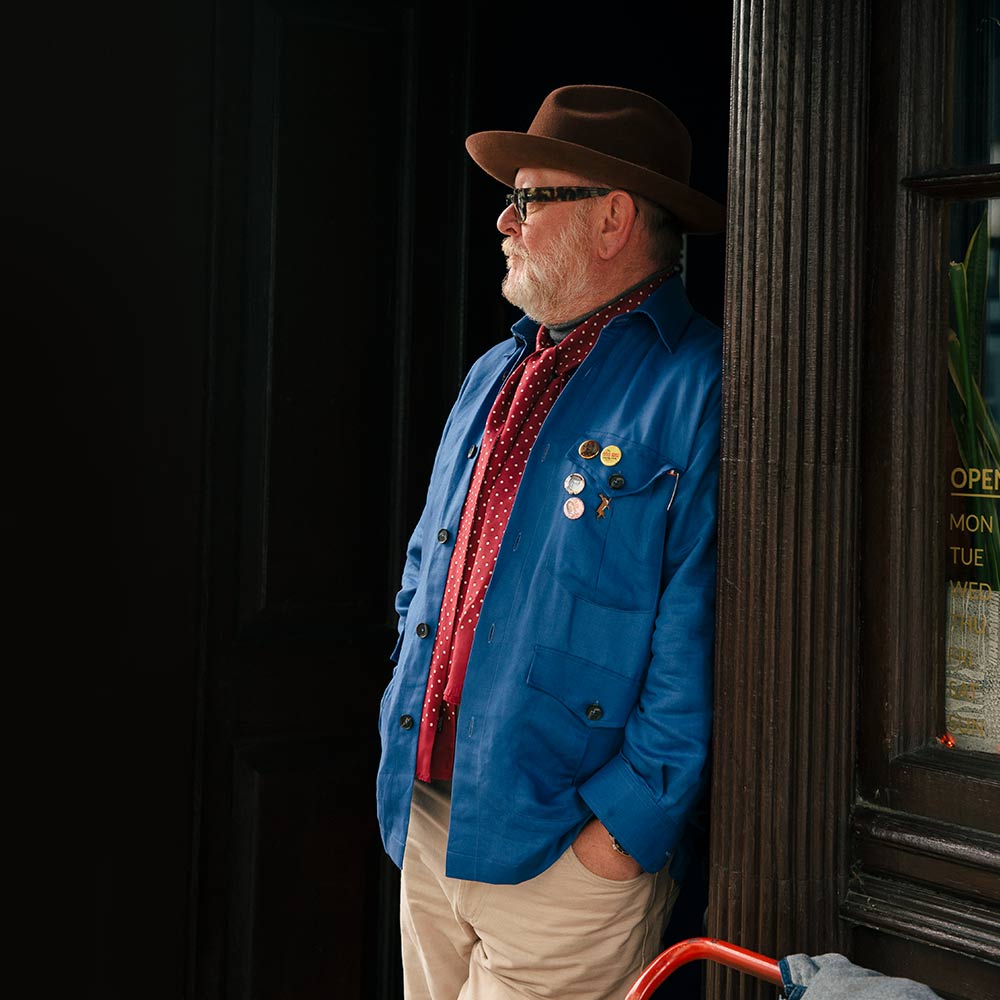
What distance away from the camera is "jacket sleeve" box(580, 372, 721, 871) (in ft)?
6.23

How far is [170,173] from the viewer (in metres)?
2.66

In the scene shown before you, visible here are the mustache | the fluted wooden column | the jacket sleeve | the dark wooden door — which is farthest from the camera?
the dark wooden door

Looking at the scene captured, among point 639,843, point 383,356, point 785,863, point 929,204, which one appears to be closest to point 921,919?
point 785,863

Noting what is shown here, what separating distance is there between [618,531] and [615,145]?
68 centimetres

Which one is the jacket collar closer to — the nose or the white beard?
the white beard

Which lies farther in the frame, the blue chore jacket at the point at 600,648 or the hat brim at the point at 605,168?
the hat brim at the point at 605,168

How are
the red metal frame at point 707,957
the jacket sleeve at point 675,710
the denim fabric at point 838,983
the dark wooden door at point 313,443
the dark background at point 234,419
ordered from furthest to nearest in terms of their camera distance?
1. the dark wooden door at point 313,443
2. the dark background at point 234,419
3. the jacket sleeve at point 675,710
4. the red metal frame at point 707,957
5. the denim fabric at point 838,983

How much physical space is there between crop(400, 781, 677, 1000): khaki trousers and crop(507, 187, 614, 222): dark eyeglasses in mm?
1005

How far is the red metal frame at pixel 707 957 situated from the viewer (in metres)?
1.56

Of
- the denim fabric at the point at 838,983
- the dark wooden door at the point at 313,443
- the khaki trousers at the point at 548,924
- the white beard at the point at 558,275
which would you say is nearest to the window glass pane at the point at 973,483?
the denim fabric at the point at 838,983

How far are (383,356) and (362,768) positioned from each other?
0.92 m

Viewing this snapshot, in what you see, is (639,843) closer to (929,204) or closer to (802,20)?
(929,204)

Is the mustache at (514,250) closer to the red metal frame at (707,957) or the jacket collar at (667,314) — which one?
the jacket collar at (667,314)

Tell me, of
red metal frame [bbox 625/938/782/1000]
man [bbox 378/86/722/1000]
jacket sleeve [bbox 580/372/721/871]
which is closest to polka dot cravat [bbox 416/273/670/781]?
man [bbox 378/86/722/1000]
